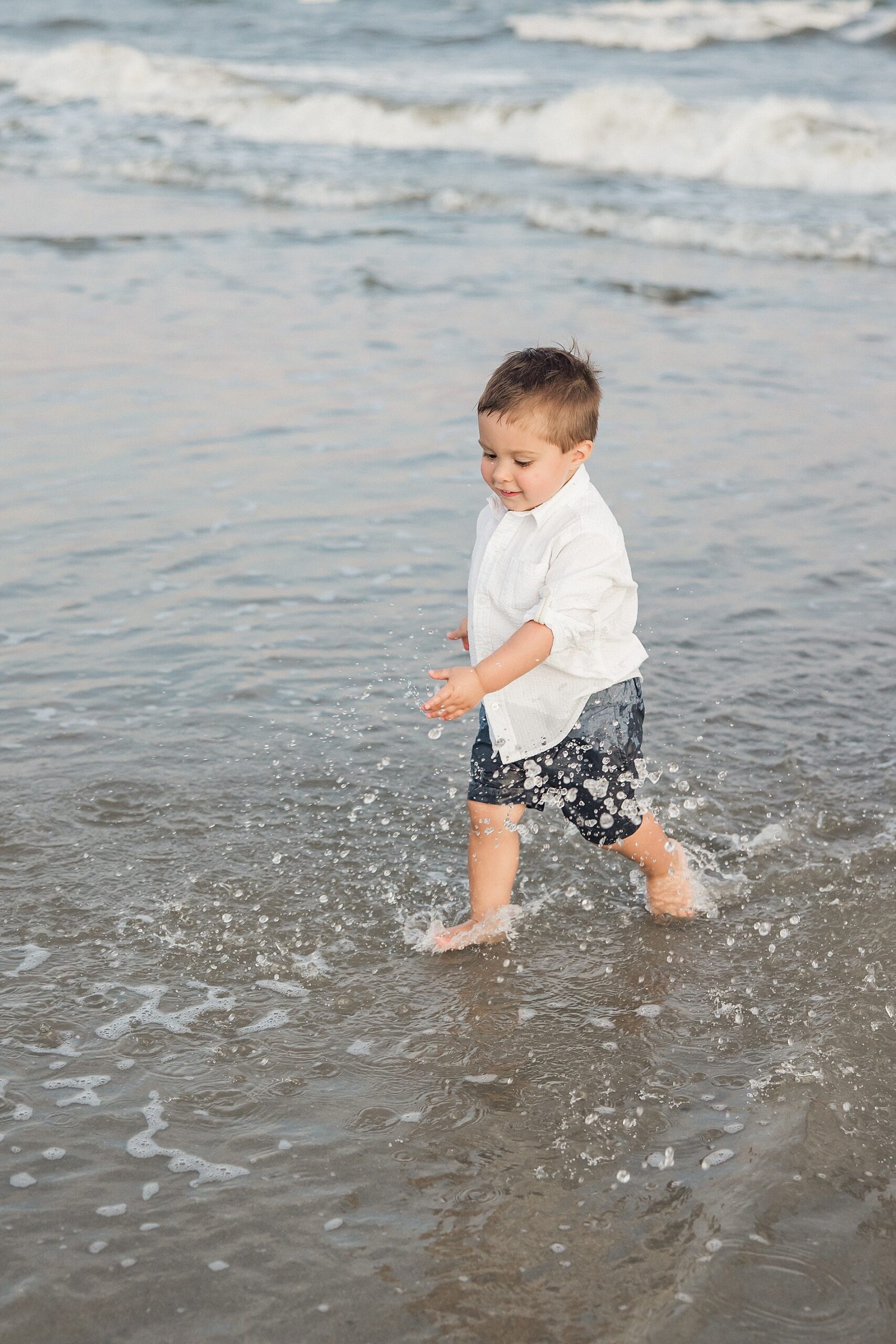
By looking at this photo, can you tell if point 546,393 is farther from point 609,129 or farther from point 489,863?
point 609,129

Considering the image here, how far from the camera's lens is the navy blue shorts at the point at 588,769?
11.0ft

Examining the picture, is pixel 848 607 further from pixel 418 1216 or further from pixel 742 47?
pixel 742 47

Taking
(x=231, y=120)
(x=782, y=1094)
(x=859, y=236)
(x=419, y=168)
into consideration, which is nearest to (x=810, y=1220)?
(x=782, y=1094)

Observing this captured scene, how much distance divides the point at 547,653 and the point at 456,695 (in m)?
0.28

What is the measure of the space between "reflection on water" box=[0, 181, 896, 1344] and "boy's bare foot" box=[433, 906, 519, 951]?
7 cm

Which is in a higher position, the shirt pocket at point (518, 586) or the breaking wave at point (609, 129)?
the breaking wave at point (609, 129)

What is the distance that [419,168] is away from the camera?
55.0ft

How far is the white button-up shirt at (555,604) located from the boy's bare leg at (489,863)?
0.63 ft

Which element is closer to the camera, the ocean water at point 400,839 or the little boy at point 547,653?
the ocean water at point 400,839

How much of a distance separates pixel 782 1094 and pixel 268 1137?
1.02m

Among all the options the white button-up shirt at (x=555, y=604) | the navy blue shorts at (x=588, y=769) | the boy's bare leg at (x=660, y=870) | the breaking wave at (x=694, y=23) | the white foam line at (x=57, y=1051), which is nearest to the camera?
the white foam line at (x=57, y=1051)

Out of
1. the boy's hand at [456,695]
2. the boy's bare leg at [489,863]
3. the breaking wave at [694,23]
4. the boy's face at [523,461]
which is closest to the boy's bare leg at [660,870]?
the boy's bare leg at [489,863]

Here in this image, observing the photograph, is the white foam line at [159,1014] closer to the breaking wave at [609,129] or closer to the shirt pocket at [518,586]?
the shirt pocket at [518,586]

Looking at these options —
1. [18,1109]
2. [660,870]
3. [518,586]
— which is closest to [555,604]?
[518,586]
